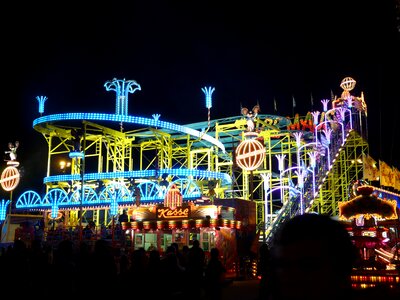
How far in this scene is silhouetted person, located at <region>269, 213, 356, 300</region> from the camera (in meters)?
1.36

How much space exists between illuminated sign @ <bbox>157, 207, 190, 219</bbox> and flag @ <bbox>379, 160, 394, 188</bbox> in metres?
17.4

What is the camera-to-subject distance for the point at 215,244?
2380 cm

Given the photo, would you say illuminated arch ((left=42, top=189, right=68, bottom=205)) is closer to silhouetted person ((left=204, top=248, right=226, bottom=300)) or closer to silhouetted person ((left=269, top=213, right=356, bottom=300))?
silhouetted person ((left=204, top=248, right=226, bottom=300))

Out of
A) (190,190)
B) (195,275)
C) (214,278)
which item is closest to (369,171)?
(190,190)

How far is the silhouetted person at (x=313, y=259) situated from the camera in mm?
1359

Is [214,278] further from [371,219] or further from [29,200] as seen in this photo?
[29,200]

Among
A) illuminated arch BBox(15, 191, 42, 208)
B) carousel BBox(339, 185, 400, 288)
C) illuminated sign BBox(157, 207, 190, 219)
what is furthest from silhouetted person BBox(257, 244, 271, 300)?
illuminated arch BBox(15, 191, 42, 208)

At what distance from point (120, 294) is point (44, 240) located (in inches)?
896

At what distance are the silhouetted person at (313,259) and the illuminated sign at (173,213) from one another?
23.0 m

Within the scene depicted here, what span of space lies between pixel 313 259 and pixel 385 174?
36942 mm

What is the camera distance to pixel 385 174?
117 feet

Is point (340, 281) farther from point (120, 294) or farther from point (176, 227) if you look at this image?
point (176, 227)

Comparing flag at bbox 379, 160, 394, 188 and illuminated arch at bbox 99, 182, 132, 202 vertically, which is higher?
flag at bbox 379, 160, 394, 188

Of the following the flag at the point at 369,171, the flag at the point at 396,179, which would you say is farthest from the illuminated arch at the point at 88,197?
the flag at the point at 396,179
